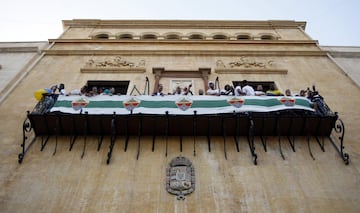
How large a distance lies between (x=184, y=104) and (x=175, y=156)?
5.33 feet

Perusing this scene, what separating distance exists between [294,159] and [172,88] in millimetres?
5595

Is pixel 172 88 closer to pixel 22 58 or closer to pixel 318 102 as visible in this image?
pixel 318 102

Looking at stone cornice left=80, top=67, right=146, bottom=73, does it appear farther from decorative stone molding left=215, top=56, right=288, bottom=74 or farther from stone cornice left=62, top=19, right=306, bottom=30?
stone cornice left=62, top=19, right=306, bottom=30

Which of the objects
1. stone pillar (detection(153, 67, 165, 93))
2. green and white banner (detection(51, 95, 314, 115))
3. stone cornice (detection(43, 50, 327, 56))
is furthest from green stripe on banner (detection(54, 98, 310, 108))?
stone cornice (detection(43, 50, 327, 56))

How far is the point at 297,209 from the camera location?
24.8 feet

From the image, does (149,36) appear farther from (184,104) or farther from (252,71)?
(184,104)

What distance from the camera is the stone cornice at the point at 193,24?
20.3 metres

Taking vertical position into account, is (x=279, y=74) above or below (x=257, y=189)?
above

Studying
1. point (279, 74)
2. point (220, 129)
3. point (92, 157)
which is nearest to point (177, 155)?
point (220, 129)

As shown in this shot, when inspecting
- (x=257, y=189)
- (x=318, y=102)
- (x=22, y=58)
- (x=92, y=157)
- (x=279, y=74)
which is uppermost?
(x=22, y=58)

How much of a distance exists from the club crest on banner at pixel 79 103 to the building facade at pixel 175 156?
1.01 m

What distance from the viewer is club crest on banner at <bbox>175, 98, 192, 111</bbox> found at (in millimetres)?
9750

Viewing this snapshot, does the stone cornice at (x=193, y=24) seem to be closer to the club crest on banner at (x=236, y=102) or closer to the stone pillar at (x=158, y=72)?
the stone pillar at (x=158, y=72)

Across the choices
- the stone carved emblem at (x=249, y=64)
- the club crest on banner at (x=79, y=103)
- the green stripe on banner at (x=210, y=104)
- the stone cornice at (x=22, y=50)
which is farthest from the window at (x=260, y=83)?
the stone cornice at (x=22, y=50)
